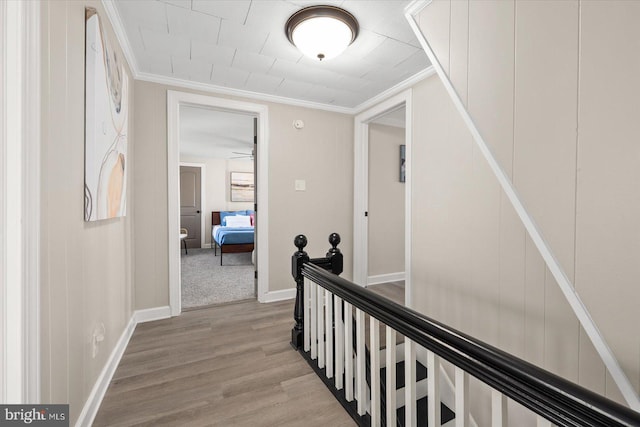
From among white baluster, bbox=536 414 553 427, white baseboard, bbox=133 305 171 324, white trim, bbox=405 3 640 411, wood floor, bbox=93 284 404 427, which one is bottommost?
wood floor, bbox=93 284 404 427

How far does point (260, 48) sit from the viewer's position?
7.25 ft

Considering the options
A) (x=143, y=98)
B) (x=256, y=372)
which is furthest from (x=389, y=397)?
(x=143, y=98)

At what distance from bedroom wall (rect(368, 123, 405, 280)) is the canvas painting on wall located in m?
2.77

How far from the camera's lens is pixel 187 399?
1.59 meters

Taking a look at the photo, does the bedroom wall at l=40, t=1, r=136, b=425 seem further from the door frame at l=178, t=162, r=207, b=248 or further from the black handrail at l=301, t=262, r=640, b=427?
the door frame at l=178, t=162, r=207, b=248

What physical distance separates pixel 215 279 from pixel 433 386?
3705mm

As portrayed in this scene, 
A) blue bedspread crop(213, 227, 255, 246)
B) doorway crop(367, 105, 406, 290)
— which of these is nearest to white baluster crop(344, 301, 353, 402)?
doorway crop(367, 105, 406, 290)

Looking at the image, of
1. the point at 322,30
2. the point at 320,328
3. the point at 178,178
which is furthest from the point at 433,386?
the point at 178,178

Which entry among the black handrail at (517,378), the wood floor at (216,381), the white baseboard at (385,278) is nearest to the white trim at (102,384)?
the wood floor at (216,381)

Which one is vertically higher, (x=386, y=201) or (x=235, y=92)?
(x=235, y=92)

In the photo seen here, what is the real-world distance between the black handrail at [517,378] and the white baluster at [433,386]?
0.06m

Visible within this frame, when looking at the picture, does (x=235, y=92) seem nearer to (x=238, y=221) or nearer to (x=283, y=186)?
(x=283, y=186)

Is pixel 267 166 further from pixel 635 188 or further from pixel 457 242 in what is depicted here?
pixel 635 188

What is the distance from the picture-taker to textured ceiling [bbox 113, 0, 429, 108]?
5.76ft
